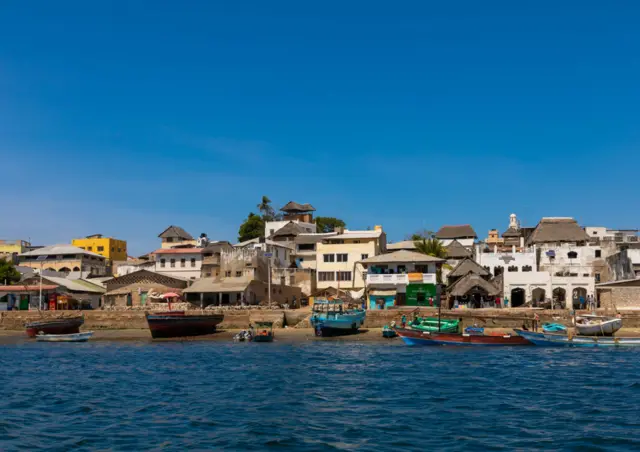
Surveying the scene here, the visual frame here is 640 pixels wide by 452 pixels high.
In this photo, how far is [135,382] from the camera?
31188mm

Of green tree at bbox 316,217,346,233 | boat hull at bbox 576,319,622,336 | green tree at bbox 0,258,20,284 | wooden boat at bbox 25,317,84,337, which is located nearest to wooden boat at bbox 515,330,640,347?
boat hull at bbox 576,319,622,336

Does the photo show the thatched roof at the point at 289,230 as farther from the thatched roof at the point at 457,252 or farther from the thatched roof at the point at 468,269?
the thatched roof at the point at 468,269

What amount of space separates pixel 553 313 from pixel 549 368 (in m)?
24.9

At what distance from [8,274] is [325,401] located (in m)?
75.8

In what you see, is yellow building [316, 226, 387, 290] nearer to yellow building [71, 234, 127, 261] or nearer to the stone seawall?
the stone seawall

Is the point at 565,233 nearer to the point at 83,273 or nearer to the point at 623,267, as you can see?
the point at 623,267

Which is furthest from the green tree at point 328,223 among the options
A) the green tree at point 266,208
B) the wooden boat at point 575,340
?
the wooden boat at point 575,340

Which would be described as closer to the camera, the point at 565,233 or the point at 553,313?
the point at 553,313

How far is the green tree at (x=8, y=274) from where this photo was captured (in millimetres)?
87688

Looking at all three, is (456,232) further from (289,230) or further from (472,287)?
(472,287)

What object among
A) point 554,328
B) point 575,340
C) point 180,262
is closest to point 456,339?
point 575,340

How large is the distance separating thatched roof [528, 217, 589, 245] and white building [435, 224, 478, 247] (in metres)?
22.1

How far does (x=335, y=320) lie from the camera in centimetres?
5522

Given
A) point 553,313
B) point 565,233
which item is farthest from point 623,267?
point 553,313
